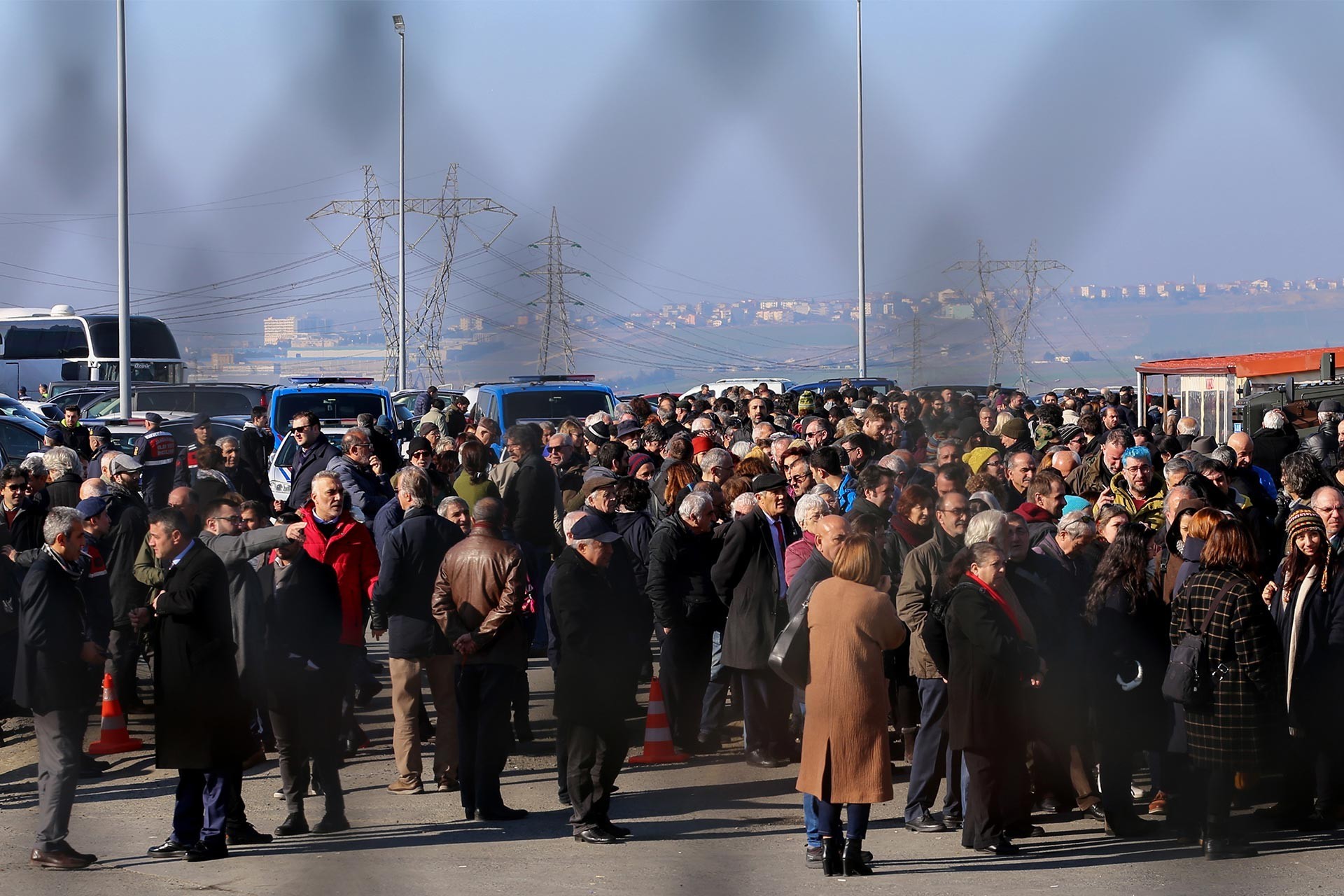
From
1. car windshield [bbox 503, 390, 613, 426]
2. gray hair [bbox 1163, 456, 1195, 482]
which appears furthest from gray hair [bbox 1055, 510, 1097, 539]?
car windshield [bbox 503, 390, 613, 426]

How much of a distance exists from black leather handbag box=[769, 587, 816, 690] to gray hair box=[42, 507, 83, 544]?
339cm

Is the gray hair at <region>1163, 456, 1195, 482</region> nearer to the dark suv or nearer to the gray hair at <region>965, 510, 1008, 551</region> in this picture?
the gray hair at <region>965, 510, 1008, 551</region>

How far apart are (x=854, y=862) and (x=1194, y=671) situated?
173 cm

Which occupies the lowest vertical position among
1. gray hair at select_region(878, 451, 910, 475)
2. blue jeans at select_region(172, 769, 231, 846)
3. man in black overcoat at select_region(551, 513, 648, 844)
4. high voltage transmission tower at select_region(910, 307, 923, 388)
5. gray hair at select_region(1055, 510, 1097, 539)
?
blue jeans at select_region(172, 769, 231, 846)

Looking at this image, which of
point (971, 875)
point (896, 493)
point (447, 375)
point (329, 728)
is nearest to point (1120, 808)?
point (971, 875)

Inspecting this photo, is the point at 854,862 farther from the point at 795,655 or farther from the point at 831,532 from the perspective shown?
the point at 831,532

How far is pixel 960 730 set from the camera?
248 inches

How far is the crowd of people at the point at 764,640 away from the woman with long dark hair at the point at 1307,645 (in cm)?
2

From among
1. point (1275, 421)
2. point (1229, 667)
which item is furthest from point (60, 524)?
point (1275, 421)

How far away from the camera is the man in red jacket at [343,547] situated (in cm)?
773

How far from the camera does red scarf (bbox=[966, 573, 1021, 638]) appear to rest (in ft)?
20.5

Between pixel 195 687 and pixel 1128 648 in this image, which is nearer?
pixel 195 687

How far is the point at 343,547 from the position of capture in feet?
25.7

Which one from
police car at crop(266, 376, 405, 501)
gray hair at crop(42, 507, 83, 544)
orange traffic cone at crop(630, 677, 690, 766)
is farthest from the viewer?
police car at crop(266, 376, 405, 501)
